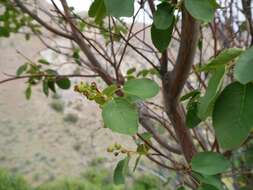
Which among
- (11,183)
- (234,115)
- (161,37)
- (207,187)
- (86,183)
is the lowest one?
(86,183)

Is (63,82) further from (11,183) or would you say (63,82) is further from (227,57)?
(11,183)

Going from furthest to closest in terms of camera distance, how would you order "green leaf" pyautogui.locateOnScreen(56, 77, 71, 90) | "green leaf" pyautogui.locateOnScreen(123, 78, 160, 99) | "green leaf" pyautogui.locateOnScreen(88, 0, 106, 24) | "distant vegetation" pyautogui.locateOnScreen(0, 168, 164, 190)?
"distant vegetation" pyautogui.locateOnScreen(0, 168, 164, 190) < "green leaf" pyautogui.locateOnScreen(56, 77, 71, 90) < "green leaf" pyautogui.locateOnScreen(88, 0, 106, 24) < "green leaf" pyautogui.locateOnScreen(123, 78, 160, 99)

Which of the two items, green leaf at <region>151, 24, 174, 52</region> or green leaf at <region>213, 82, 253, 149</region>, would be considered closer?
green leaf at <region>213, 82, 253, 149</region>

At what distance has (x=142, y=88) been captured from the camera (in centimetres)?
46

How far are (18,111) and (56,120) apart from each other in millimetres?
922

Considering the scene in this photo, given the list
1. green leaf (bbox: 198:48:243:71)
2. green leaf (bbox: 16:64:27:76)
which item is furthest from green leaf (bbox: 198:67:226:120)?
green leaf (bbox: 16:64:27:76)

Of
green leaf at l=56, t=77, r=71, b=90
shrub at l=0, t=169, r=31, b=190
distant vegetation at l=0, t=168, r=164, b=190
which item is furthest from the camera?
distant vegetation at l=0, t=168, r=164, b=190

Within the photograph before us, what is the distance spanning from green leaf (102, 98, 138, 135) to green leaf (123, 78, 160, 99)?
3cm

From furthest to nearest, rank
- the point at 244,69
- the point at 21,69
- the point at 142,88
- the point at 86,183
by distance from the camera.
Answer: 1. the point at 86,183
2. the point at 21,69
3. the point at 142,88
4. the point at 244,69

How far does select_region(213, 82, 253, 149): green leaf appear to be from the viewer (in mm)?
380

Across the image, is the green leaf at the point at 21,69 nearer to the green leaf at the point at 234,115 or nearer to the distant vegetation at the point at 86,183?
the green leaf at the point at 234,115

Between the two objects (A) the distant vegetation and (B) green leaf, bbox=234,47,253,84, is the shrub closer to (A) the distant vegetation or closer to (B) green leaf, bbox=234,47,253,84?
(A) the distant vegetation

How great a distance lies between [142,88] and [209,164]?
0.53 ft

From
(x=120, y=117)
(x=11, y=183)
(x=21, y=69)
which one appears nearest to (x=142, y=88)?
(x=120, y=117)
